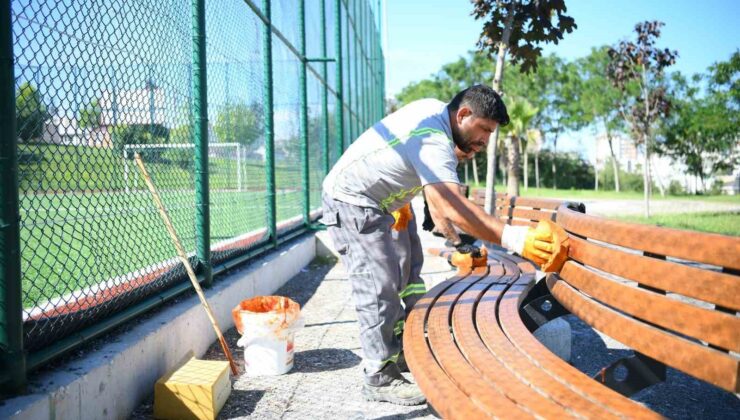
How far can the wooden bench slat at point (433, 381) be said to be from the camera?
177 cm

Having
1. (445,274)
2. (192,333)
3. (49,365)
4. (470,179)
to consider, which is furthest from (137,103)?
(470,179)

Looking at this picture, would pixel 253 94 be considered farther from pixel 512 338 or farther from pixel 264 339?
pixel 512 338

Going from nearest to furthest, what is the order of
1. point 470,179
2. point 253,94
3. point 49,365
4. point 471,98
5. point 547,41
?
1. point 49,365
2. point 471,98
3. point 253,94
4. point 547,41
5. point 470,179

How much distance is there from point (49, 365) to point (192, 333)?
1167 millimetres

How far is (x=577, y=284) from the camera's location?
2.28 meters

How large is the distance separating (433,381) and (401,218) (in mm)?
1919

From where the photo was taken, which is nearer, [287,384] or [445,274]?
[287,384]

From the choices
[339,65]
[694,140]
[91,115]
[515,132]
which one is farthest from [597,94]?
[91,115]

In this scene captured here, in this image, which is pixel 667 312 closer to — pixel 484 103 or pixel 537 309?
pixel 484 103

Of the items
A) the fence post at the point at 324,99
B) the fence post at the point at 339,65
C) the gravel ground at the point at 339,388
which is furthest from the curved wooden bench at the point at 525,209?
the fence post at the point at 339,65

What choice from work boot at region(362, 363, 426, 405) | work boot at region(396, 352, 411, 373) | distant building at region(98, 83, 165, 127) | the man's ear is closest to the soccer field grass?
distant building at region(98, 83, 165, 127)

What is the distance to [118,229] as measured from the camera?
330 centimetres

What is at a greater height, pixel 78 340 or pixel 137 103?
pixel 137 103

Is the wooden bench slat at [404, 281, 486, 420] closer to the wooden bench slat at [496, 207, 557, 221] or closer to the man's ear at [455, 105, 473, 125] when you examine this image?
the man's ear at [455, 105, 473, 125]
